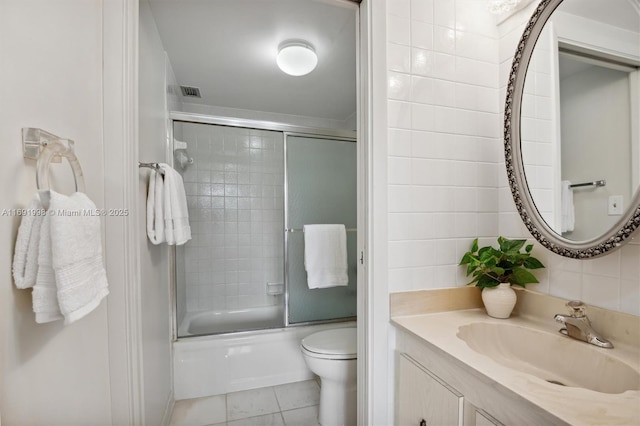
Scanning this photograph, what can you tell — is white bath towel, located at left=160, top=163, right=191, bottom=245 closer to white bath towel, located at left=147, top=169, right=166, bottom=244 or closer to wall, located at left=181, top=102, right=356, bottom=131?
white bath towel, located at left=147, top=169, right=166, bottom=244

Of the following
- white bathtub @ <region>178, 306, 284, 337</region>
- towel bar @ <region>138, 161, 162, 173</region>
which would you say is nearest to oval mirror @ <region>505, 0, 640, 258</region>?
towel bar @ <region>138, 161, 162, 173</region>

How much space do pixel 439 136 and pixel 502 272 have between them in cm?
60

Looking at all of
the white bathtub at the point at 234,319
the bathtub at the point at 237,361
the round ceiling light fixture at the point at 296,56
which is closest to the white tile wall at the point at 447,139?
the round ceiling light fixture at the point at 296,56

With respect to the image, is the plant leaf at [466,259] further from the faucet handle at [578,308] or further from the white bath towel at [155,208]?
the white bath towel at [155,208]

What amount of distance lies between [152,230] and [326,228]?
1.25 metres

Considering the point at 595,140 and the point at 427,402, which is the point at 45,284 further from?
the point at 595,140

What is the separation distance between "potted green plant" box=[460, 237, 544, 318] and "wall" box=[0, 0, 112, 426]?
1.34 meters

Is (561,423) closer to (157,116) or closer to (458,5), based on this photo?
(458,5)

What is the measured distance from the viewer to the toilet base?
1544 millimetres

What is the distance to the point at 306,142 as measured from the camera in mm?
2346

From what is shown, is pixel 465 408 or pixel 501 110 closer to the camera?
pixel 465 408

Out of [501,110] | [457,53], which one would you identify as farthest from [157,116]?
[501,110]

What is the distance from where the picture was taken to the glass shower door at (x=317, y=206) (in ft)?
7.63

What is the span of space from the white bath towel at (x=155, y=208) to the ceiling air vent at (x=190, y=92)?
1337 mm
